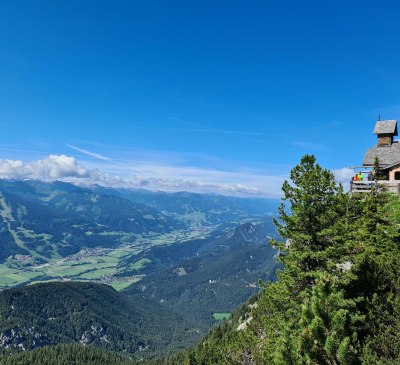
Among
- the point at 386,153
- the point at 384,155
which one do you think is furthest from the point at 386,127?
the point at 384,155

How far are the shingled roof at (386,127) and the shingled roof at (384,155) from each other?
8.18 ft

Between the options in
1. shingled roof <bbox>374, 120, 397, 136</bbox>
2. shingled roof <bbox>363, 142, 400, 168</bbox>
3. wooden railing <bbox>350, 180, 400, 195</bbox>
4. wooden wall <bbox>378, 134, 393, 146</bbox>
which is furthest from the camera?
wooden wall <bbox>378, 134, 393, 146</bbox>

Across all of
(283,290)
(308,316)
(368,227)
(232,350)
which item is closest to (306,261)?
Answer: (283,290)

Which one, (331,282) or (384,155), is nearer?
(331,282)

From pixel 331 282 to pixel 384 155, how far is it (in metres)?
48.2

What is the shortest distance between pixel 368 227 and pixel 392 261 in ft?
37.2

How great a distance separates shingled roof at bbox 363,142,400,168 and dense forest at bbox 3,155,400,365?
16.7m

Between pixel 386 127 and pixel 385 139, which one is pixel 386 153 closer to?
pixel 385 139

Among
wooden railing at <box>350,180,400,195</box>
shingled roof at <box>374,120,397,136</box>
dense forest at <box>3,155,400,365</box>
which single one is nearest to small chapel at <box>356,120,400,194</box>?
shingled roof at <box>374,120,397,136</box>

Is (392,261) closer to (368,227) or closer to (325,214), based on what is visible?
(325,214)

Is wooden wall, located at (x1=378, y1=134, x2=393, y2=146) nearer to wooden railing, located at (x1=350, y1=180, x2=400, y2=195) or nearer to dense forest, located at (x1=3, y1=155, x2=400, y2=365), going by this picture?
wooden railing, located at (x1=350, y1=180, x2=400, y2=195)

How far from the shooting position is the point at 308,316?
17.2 m

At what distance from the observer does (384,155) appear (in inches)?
2366

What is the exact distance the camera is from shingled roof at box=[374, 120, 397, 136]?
200 feet
